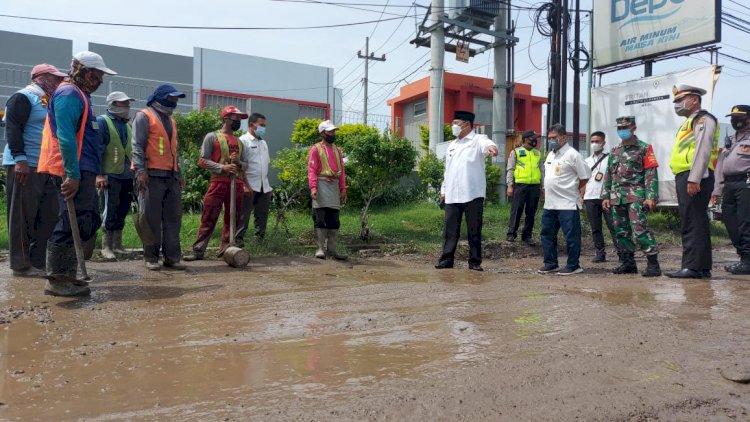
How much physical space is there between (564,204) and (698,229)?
1.32m

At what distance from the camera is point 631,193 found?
5840mm

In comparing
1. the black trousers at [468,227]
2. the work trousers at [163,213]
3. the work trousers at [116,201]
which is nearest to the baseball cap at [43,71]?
the work trousers at [163,213]

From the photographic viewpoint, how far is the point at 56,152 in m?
4.10

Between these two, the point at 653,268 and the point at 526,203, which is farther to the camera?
the point at 526,203

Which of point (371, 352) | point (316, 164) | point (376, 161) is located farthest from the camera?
point (376, 161)

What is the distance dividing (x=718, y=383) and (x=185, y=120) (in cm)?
1121

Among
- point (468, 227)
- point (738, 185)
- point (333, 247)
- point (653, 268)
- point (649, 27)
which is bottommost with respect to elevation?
point (653, 268)

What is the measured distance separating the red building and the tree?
15.8 m

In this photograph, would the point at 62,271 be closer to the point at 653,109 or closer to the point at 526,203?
the point at 526,203

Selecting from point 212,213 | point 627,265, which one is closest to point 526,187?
point 627,265

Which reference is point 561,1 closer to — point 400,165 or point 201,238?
point 400,165

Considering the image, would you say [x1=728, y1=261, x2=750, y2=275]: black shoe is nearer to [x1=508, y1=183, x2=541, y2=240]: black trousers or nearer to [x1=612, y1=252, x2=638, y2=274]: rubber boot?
[x1=612, y1=252, x2=638, y2=274]: rubber boot

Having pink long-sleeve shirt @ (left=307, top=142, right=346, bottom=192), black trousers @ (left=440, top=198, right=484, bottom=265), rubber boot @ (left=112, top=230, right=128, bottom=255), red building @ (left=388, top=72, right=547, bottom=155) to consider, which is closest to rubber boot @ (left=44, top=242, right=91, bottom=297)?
rubber boot @ (left=112, top=230, right=128, bottom=255)

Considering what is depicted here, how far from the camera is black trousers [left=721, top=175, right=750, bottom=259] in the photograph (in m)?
6.05
